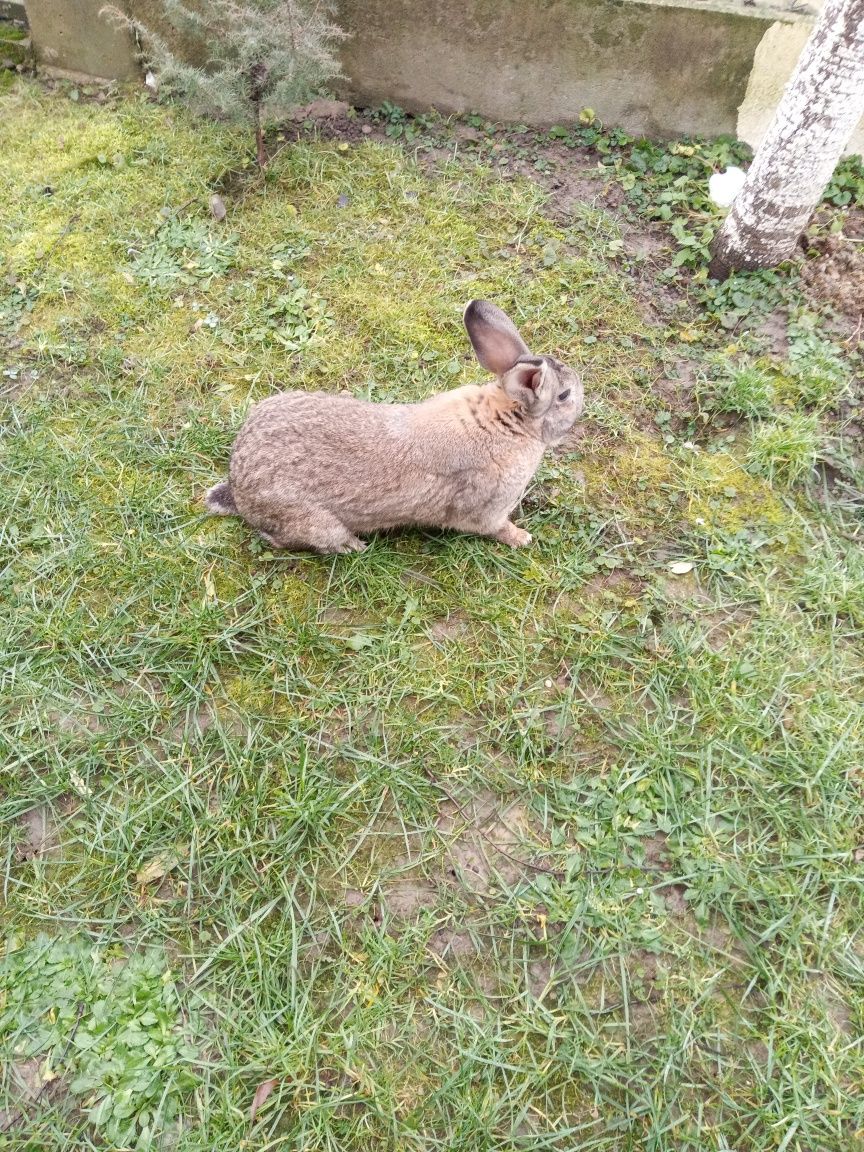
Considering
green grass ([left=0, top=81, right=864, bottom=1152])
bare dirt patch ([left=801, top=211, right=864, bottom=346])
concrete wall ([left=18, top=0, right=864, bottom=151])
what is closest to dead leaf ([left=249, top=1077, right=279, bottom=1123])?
green grass ([left=0, top=81, right=864, bottom=1152])

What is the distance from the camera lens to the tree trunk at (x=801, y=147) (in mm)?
3580

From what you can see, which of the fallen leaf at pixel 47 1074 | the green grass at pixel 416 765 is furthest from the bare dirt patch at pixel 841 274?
the fallen leaf at pixel 47 1074

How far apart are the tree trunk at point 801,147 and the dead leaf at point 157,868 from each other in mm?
4421

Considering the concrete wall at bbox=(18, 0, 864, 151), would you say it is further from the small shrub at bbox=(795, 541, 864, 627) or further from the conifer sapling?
the small shrub at bbox=(795, 541, 864, 627)

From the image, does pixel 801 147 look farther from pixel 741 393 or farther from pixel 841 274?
pixel 741 393

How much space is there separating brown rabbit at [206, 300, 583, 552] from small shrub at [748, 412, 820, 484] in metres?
1.12

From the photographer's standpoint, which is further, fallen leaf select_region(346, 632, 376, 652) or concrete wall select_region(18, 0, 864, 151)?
concrete wall select_region(18, 0, 864, 151)

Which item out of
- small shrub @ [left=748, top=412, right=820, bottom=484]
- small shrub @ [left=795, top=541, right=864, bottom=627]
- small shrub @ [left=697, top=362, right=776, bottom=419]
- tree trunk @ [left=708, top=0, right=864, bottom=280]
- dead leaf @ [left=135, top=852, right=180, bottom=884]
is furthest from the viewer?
small shrub @ [left=697, top=362, right=776, bottom=419]

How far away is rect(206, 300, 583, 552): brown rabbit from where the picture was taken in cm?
329

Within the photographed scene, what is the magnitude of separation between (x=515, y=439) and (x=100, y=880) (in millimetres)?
2538

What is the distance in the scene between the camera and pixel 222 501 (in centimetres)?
361

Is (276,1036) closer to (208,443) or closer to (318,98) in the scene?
(208,443)

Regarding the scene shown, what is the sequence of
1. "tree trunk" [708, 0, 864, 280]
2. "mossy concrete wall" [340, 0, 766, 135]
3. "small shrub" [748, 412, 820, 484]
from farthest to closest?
"mossy concrete wall" [340, 0, 766, 135] < "small shrub" [748, 412, 820, 484] < "tree trunk" [708, 0, 864, 280]

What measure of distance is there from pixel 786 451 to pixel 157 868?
357 centimetres
